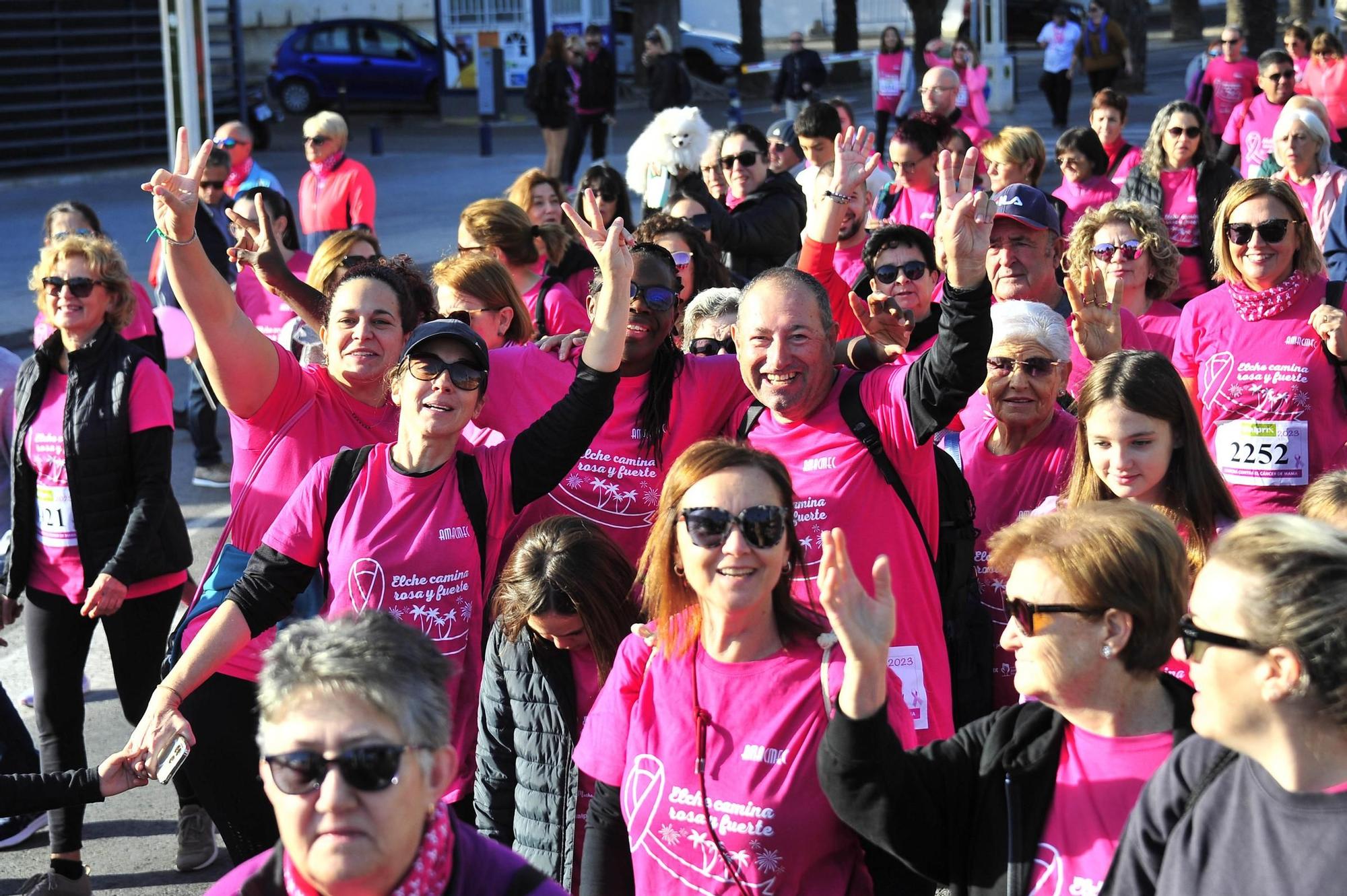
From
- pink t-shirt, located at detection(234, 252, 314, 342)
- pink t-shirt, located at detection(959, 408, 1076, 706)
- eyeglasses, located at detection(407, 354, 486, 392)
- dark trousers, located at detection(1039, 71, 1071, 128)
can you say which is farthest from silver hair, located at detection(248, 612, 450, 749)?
dark trousers, located at detection(1039, 71, 1071, 128)

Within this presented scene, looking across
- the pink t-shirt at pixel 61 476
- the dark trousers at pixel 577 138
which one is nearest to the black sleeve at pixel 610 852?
the pink t-shirt at pixel 61 476

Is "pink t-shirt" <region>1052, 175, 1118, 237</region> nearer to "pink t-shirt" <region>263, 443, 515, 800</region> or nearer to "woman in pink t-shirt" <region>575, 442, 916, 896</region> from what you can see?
"pink t-shirt" <region>263, 443, 515, 800</region>

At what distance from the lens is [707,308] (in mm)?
5363

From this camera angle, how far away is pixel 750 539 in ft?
10.1

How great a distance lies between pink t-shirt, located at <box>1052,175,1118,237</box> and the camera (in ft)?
29.6

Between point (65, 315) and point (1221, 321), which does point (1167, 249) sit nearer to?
point (1221, 321)

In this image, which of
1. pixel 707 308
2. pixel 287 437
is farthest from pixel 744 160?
pixel 287 437

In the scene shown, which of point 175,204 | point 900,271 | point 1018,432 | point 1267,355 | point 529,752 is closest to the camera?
point 529,752

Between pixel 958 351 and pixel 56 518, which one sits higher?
pixel 958 351

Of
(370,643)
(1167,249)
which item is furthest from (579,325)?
(370,643)

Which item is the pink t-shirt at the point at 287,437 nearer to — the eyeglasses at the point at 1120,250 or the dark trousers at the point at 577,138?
the eyeglasses at the point at 1120,250

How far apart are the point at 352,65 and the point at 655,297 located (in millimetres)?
26631

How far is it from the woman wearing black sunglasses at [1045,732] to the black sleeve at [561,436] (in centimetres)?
133

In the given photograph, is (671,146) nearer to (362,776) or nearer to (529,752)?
(529,752)
